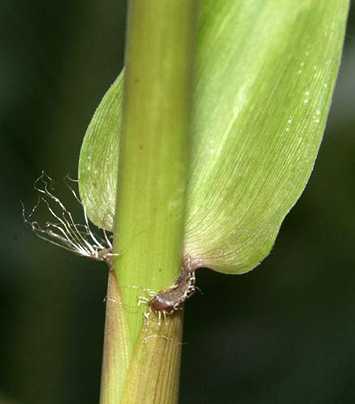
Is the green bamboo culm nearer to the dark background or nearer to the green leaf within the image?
the green leaf

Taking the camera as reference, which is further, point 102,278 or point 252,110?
point 102,278

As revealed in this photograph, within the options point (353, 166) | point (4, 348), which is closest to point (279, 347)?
point (353, 166)

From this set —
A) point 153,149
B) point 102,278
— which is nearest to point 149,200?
point 153,149

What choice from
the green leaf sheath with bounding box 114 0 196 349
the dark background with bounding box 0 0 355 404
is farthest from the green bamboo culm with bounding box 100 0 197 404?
the dark background with bounding box 0 0 355 404

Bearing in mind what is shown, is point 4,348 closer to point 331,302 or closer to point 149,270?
point 331,302

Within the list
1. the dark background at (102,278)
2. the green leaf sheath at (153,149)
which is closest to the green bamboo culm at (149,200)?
the green leaf sheath at (153,149)

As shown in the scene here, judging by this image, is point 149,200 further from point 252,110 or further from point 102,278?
point 102,278
